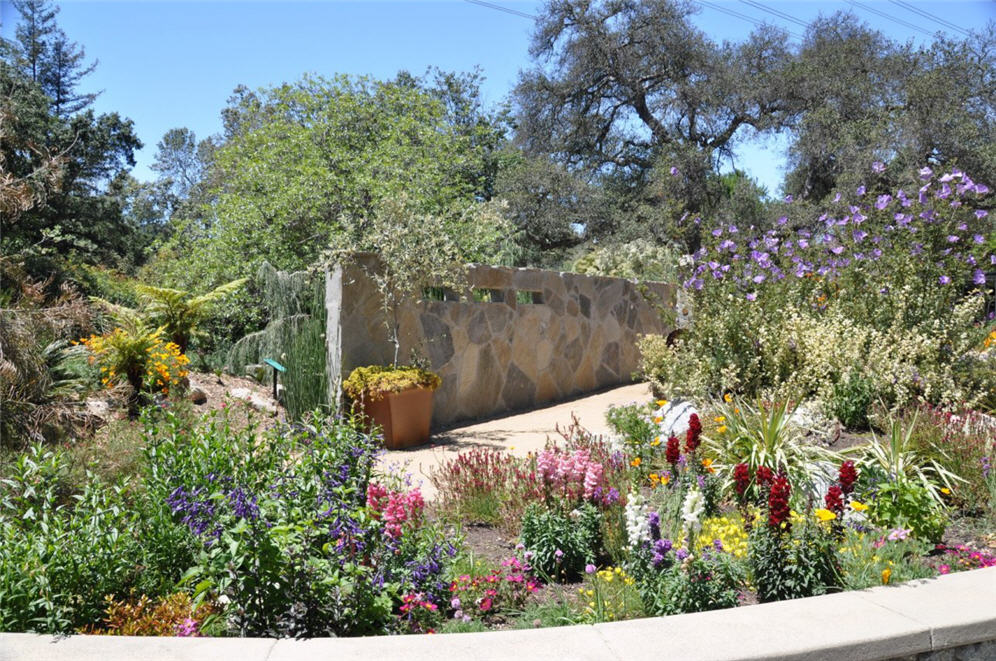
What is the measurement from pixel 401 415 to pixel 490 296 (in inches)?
99.5

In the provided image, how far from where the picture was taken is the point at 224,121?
104 feet

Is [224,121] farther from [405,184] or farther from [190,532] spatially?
[190,532]

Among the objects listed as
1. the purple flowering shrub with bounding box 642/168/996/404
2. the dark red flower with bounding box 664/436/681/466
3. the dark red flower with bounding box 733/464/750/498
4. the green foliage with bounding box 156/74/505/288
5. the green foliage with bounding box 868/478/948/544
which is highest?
the green foliage with bounding box 156/74/505/288

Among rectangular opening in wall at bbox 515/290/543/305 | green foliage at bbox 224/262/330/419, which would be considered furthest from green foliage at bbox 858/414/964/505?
rectangular opening in wall at bbox 515/290/543/305

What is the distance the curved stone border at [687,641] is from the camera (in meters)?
2.50

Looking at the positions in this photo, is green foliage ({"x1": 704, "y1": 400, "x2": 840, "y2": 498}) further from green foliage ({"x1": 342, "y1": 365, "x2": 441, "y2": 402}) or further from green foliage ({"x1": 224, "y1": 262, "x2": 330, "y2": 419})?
green foliage ({"x1": 224, "y1": 262, "x2": 330, "y2": 419})

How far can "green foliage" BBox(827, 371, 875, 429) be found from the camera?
5.80 m

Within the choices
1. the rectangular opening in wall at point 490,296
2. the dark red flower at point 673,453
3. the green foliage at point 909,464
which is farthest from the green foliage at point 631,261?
the dark red flower at point 673,453

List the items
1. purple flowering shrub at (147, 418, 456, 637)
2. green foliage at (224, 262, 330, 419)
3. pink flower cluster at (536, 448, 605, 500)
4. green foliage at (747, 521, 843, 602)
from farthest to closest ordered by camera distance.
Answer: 1. green foliage at (224, 262, 330, 419)
2. pink flower cluster at (536, 448, 605, 500)
3. green foliage at (747, 521, 843, 602)
4. purple flowering shrub at (147, 418, 456, 637)

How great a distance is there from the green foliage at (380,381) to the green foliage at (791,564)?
14.5 feet

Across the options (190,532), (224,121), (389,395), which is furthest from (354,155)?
(224,121)

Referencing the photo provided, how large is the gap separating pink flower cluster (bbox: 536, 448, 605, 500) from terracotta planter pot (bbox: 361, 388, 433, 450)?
334 centimetres

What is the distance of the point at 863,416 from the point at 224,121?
3092 cm

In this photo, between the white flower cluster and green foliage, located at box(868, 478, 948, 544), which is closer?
the white flower cluster
